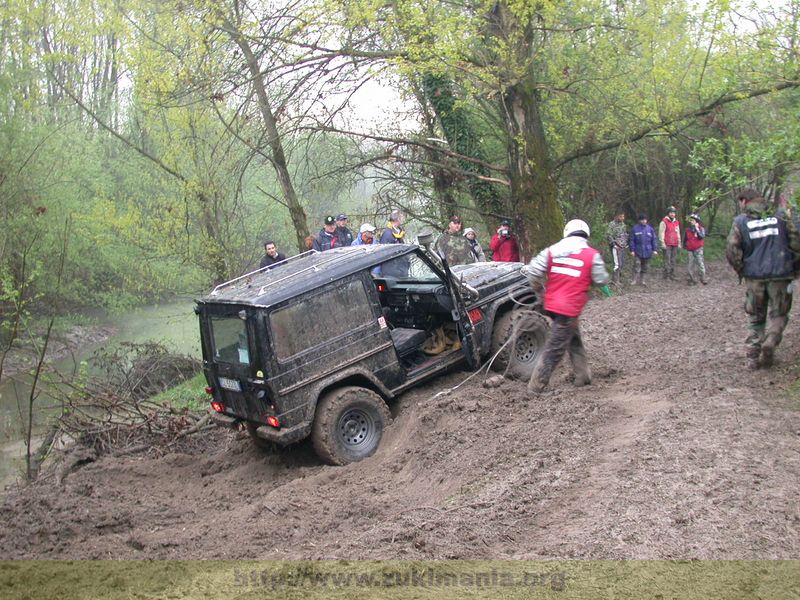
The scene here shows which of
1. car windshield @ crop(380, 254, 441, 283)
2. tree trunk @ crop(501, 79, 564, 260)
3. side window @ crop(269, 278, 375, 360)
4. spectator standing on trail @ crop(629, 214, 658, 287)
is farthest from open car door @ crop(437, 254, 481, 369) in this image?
spectator standing on trail @ crop(629, 214, 658, 287)

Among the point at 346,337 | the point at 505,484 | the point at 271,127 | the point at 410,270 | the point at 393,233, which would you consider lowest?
the point at 505,484

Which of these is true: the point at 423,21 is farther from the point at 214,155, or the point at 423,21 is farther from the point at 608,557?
the point at 608,557

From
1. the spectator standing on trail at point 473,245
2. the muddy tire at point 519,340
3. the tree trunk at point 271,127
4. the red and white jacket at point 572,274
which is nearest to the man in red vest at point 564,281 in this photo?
the red and white jacket at point 572,274

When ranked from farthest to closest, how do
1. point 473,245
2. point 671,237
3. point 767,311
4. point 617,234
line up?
1. point 617,234
2. point 671,237
3. point 473,245
4. point 767,311

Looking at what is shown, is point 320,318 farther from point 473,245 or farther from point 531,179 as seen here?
point 531,179

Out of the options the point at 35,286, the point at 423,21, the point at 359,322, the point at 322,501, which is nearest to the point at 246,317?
the point at 359,322

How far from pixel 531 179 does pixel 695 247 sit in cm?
486

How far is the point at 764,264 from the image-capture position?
7.76m

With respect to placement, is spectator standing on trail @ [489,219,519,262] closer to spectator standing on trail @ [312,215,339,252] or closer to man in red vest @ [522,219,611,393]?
spectator standing on trail @ [312,215,339,252]

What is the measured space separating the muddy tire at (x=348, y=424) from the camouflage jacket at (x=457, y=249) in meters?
6.05

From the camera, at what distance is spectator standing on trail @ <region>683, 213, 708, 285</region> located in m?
17.3

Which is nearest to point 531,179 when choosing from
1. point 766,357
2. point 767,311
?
point 767,311

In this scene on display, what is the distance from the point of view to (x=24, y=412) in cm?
1559

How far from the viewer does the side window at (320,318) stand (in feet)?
24.2
